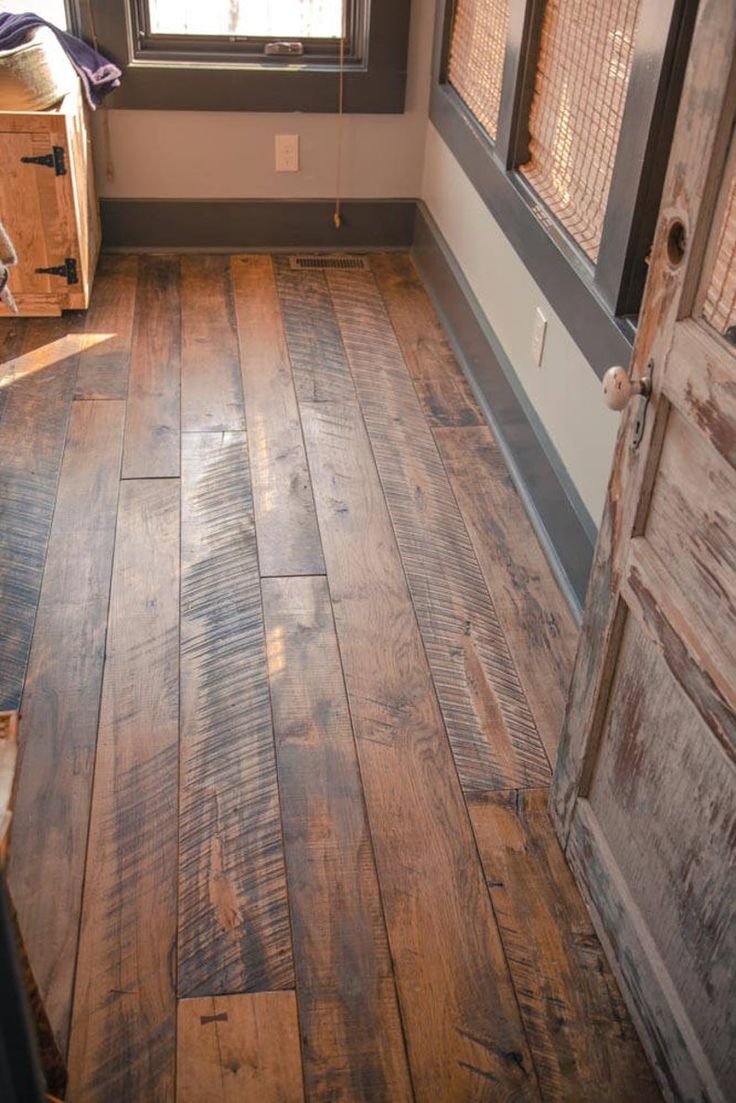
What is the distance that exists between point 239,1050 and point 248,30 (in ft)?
11.2

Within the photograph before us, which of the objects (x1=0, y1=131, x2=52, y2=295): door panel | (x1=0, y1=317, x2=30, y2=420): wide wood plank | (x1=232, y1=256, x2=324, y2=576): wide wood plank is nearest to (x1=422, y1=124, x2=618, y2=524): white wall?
(x1=232, y1=256, x2=324, y2=576): wide wood plank

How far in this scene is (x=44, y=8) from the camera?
3764mm

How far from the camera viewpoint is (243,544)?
2699 mm

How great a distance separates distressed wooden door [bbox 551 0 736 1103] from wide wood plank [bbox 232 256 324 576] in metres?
1.07

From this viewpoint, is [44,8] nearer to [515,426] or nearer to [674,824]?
[515,426]

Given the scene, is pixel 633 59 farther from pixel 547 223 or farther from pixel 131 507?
pixel 131 507

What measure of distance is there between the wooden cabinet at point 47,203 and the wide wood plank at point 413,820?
3.65 ft

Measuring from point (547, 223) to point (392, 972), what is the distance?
1766 mm

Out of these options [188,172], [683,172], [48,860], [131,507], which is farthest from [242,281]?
[683,172]

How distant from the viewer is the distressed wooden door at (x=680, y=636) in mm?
1311

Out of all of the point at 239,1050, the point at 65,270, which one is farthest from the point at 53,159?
the point at 239,1050

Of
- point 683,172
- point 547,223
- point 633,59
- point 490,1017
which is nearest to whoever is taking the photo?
point 683,172

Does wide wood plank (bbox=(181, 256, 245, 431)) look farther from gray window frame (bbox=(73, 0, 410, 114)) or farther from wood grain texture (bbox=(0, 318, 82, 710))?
gray window frame (bbox=(73, 0, 410, 114))

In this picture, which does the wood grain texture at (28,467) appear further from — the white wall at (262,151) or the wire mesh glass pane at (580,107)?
the wire mesh glass pane at (580,107)
